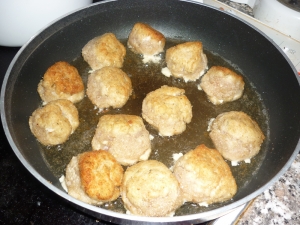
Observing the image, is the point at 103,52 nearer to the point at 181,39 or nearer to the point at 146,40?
the point at 146,40

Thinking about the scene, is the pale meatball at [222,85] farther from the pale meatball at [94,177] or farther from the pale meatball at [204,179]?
the pale meatball at [94,177]

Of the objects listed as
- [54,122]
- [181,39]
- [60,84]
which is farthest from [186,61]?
[54,122]

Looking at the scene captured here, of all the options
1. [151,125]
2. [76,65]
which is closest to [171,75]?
[151,125]

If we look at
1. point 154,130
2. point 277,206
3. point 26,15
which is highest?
point 26,15

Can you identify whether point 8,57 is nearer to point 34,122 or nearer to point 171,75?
point 34,122

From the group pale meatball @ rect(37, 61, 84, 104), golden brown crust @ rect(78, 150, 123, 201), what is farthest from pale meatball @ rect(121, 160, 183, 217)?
pale meatball @ rect(37, 61, 84, 104)

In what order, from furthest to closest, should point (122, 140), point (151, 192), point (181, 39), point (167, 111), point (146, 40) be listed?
1. point (181, 39)
2. point (146, 40)
3. point (167, 111)
4. point (122, 140)
5. point (151, 192)

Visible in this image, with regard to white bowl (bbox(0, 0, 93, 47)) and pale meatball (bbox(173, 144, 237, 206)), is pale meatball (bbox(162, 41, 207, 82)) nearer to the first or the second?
pale meatball (bbox(173, 144, 237, 206))
